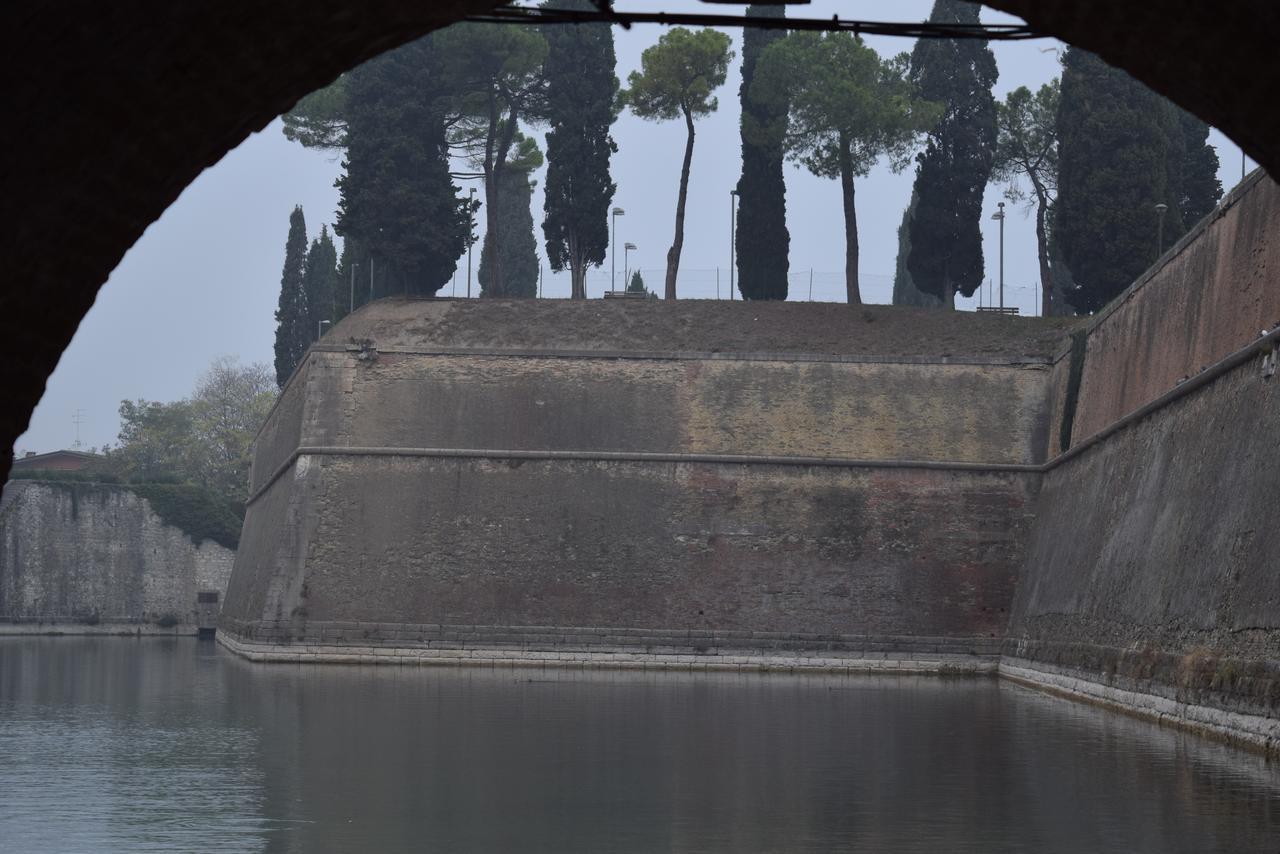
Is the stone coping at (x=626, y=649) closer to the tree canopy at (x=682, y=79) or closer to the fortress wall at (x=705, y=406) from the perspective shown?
the fortress wall at (x=705, y=406)

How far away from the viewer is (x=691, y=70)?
36.0 m

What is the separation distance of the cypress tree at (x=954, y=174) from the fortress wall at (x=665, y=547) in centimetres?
987

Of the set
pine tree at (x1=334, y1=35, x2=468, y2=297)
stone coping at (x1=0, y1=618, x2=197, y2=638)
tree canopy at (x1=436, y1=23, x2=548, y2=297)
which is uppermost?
tree canopy at (x1=436, y1=23, x2=548, y2=297)

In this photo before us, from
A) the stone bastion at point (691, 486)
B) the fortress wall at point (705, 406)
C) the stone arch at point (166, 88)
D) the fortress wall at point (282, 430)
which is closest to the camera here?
the stone arch at point (166, 88)

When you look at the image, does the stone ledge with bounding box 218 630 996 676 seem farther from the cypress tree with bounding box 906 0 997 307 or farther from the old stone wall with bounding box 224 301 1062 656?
Answer: the cypress tree with bounding box 906 0 997 307

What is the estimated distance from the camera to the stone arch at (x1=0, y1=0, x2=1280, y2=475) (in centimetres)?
375

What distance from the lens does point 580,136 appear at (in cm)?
3397

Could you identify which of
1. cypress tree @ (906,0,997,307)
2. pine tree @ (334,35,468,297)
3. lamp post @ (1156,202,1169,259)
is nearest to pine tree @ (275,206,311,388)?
pine tree @ (334,35,468,297)

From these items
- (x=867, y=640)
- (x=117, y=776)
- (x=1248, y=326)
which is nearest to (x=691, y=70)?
(x=867, y=640)

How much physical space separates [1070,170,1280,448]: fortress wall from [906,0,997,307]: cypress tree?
37.6 ft

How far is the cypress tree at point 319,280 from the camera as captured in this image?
164ft

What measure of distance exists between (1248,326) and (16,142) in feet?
44.6

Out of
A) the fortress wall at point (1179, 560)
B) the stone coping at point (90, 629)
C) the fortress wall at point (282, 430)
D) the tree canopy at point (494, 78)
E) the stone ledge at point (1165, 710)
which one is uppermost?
the tree canopy at point (494, 78)

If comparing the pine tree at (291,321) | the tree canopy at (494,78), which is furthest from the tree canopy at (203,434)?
the tree canopy at (494,78)
